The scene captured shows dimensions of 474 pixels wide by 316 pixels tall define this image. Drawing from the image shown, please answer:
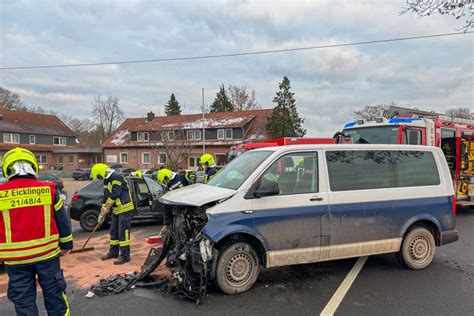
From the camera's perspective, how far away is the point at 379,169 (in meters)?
5.09

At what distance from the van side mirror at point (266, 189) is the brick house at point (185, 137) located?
27.4 metres

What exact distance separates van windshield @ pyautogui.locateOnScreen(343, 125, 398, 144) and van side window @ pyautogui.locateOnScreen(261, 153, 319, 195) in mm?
5863

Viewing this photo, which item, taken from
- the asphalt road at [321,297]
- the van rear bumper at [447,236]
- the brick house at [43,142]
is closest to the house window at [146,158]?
the brick house at [43,142]

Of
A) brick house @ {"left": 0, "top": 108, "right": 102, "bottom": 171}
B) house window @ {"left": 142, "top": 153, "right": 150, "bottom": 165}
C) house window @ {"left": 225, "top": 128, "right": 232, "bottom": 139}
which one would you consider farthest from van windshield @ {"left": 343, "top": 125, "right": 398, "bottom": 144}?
brick house @ {"left": 0, "top": 108, "right": 102, "bottom": 171}

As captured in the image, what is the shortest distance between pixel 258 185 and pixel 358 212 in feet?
5.24

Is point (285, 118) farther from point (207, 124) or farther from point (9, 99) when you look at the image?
point (9, 99)

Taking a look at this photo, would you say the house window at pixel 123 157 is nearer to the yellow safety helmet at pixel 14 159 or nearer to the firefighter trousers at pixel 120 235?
the firefighter trousers at pixel 120 235

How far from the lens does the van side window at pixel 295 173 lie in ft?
14.8

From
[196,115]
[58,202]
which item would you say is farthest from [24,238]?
[196,115]

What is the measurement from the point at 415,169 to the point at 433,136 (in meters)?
5.69

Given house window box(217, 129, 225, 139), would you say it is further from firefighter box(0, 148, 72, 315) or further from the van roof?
firefighter box(0, 148, 72, 315)

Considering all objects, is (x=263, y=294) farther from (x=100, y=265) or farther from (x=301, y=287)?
(x=100, y=265)

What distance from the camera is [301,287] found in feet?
15.0

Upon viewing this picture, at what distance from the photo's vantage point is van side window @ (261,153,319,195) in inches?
177
